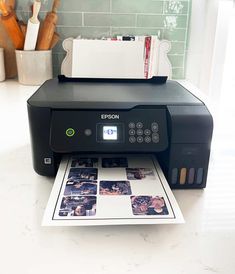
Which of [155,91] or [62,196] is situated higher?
[155,91]

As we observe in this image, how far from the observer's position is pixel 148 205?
0.53 m

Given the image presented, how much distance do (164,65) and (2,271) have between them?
139cm

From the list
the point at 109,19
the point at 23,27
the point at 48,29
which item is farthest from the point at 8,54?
the point at 109,19

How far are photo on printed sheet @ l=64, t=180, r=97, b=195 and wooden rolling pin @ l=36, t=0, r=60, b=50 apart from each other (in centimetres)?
111

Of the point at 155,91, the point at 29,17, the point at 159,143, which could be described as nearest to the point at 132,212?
the point at 159,143

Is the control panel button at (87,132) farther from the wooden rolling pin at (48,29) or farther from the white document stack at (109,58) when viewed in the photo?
the wooden rolling pin at (48,29)

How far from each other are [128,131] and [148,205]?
0.15 meters

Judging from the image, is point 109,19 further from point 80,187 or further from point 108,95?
point 80,187

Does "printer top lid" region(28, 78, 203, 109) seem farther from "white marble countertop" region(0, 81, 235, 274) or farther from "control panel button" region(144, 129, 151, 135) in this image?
"white marble countertop" region(0, 81, 235, 274)

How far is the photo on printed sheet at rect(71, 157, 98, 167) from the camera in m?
0.67

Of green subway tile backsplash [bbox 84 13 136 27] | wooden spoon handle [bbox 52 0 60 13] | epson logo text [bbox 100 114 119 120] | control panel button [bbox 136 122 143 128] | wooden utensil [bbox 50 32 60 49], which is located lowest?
control panel button [bbox 136 122 143 128]

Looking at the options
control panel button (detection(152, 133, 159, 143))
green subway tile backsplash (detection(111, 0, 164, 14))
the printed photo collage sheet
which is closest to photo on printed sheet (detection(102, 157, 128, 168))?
the printed photo collage sheet

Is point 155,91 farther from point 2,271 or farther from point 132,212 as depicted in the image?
point 2,271

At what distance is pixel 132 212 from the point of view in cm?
52
